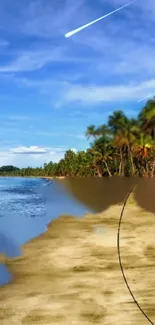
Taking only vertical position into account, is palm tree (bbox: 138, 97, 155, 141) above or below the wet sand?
above

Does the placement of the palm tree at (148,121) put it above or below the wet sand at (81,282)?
above

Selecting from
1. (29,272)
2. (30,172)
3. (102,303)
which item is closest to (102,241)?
(29,272)

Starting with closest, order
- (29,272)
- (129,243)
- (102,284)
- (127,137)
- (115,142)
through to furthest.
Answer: (127,137)
(115,142)
(102,284)
(29,272)
(129,243)

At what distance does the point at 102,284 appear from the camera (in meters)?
14.4

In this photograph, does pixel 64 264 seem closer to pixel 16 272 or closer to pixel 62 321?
pixel 16 272

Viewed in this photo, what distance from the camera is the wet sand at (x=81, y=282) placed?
38.4 ft

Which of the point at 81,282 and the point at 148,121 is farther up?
the point at 148,121

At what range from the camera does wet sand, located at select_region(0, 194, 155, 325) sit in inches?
461

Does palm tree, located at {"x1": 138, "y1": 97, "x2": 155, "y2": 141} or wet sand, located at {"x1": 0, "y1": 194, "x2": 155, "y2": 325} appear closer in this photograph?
palm tree, located at {"x1": 138, "y1": 97, "x2": 155, "y2": 141}

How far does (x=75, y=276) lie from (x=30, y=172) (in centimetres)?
16158

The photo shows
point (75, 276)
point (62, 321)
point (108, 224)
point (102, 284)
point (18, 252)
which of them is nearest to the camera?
point (62, 321)

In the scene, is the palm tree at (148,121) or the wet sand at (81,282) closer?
the palm tree at (148,121)

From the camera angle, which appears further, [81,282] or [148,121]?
[81,282]

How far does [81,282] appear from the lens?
1478 centimetres
